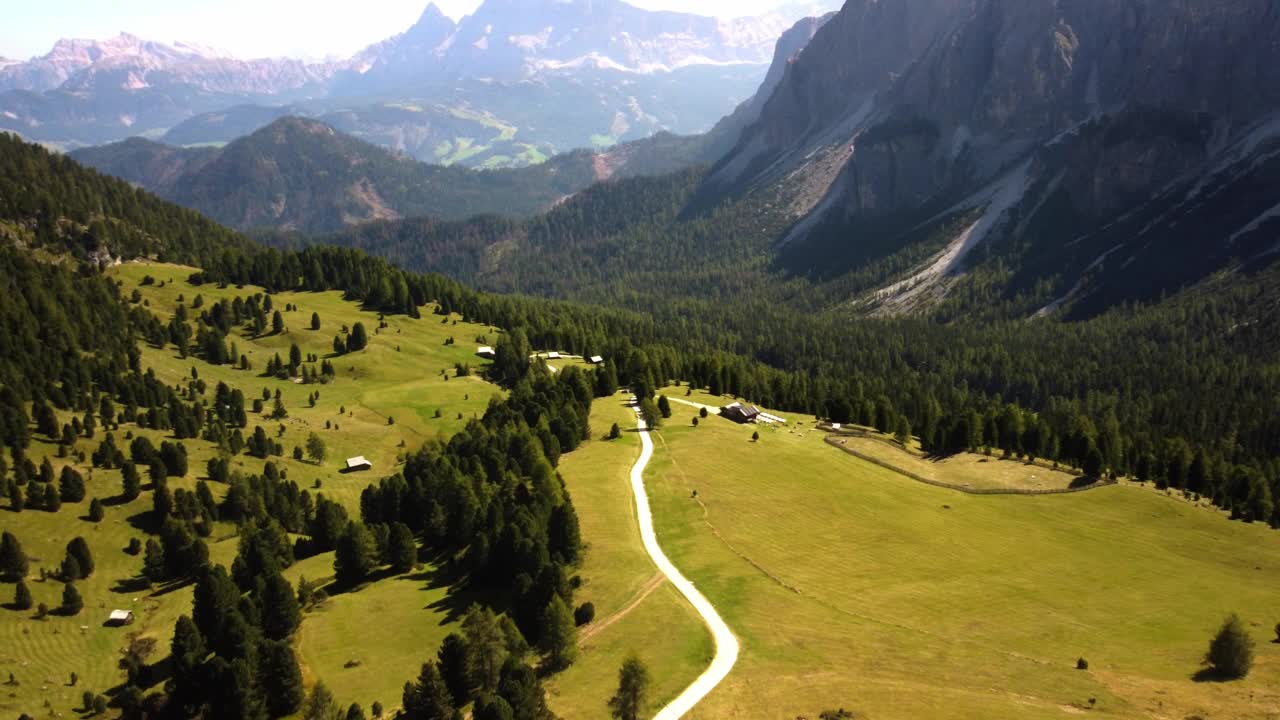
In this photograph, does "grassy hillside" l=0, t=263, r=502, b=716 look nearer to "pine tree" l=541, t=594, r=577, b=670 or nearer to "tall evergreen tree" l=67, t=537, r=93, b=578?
"tall evergreen tree" l=67, t=537, r=93, b=578

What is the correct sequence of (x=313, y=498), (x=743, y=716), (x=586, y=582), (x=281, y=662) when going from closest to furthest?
(x=743, y=716) < (x=281, y=662) < (x=586, y=582) < (x=313, y=498)

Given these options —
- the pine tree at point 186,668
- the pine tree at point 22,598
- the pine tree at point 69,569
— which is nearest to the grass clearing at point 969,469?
the pine tree at point 186,668

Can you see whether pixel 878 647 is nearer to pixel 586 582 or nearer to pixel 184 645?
pixel 586 582

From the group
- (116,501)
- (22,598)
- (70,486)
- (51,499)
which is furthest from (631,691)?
(70,486)

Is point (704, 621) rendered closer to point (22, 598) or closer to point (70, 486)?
point (22, 598)

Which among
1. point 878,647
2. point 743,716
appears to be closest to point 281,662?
point 743,716

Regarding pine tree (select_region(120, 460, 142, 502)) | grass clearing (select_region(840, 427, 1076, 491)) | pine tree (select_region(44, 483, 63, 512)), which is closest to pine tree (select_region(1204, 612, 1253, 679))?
grass clearing (select_region(840, 427, 1076, 491))

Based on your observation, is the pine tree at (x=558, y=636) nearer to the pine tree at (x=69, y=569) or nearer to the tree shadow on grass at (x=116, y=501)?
the pine tree at (x=69, y=569)
